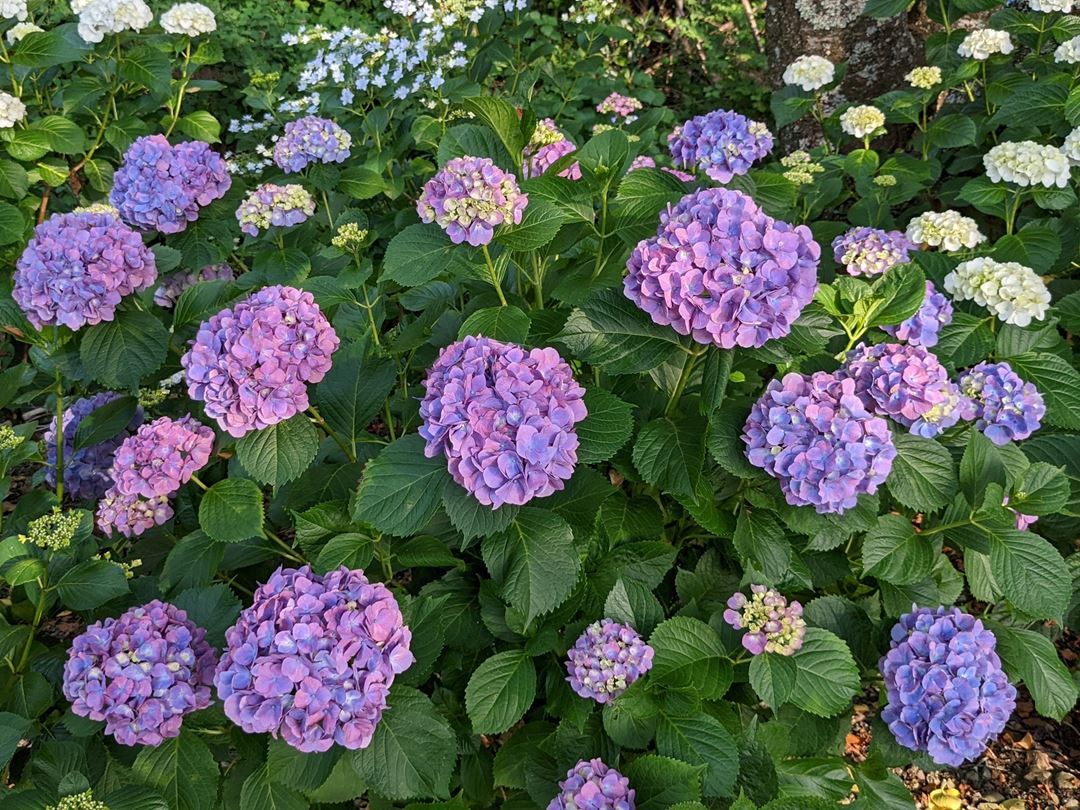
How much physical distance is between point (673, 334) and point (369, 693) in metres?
0.82

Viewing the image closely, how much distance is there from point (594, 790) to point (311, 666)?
1.77ft

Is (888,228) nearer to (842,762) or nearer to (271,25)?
(842,762)

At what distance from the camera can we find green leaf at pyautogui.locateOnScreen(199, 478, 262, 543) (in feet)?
5.32

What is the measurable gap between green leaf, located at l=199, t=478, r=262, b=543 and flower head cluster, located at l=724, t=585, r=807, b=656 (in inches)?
39.0

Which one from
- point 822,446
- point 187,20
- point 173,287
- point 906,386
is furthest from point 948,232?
point 187,20

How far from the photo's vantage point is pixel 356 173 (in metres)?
2.88

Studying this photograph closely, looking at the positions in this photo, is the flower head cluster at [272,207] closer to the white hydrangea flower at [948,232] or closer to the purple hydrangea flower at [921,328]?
the purple hydrangea flower at [921,328]

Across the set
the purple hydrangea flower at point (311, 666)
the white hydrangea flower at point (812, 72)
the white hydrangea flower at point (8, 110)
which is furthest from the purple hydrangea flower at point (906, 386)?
the white hydrangea flower at point (8, 110)

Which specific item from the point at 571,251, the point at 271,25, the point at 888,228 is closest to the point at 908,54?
the point at 888,228

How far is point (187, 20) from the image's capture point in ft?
9.86

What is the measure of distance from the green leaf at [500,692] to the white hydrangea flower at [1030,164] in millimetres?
2166

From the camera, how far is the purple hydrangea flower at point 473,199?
1613mm

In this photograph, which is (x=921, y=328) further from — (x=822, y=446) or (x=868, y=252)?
(x=822, y=446)

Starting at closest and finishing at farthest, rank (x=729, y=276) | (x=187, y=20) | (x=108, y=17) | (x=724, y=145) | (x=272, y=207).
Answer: (x=729, y=276) < (x=724, y=145) < (x=272, y=207) < (x=108, y=17) < (x=187, y=20)
